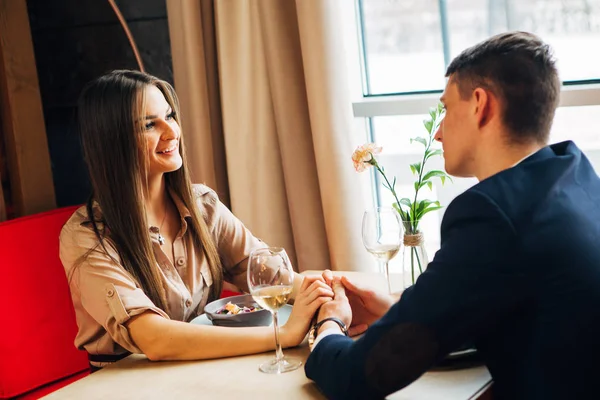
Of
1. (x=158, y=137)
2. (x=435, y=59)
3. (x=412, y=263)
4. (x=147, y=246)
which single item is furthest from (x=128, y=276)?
(x=435, y=59)

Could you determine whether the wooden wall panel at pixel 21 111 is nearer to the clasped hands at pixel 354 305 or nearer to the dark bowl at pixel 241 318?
the dark bowl at pixel 241 318

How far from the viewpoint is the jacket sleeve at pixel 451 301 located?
4.02 ft

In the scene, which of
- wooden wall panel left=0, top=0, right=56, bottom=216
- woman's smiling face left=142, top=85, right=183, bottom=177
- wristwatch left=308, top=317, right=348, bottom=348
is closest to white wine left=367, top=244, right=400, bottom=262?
wristwatch left=308, top=317, right=348, bottom=348

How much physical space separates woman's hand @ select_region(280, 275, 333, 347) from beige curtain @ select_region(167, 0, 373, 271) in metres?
0.94

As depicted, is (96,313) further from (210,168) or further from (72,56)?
(72,56)

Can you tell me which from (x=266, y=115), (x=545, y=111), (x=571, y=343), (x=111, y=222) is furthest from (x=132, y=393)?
(x=266, y=115)

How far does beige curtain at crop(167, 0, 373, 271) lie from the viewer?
2643 mm

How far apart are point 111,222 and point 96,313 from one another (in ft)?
0.90

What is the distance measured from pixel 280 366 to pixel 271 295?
0.14 m

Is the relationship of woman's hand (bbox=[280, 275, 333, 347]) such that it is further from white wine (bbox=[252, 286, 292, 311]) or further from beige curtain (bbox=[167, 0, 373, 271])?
beige curtain (bbox=[167, 0, 373, 271])

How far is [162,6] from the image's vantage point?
119 inches

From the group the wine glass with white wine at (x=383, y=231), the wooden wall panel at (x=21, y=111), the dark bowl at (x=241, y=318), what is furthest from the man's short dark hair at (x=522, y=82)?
the wooden wall panel at (x=21, y=111)

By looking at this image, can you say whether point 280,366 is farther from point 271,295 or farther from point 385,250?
point 385,250

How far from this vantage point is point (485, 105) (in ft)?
4.60
